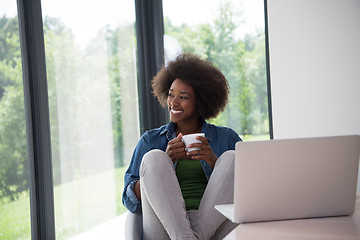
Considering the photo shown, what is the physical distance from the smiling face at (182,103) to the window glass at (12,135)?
831mm

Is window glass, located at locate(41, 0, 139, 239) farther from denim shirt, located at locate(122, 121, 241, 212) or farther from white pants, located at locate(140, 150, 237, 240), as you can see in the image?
white pants, located at locate(140, 150, 237, 240)

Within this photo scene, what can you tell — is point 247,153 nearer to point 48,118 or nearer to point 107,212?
point 48,118

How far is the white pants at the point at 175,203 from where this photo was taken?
1704mm

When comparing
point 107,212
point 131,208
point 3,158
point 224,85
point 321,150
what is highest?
point 224,85

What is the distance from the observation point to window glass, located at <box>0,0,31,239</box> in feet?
7.57

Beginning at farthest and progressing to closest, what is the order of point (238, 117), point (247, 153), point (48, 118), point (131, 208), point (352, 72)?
1. point (238, 117)
2. point (352, 72)
3. point (48, 118)
4. point (131, 208)
5. point (247, 153)

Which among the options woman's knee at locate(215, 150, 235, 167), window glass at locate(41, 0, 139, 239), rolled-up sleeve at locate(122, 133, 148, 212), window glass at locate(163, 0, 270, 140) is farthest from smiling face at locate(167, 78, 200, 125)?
window glass at locate(163, 0, 270, 140)

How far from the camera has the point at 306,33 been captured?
10.3ft

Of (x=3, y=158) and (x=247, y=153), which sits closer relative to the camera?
(x=247, y=153)

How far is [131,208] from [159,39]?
2.05 meters

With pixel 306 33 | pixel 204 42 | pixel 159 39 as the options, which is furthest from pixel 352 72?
pixel 159 39

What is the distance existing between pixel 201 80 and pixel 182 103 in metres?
0.19

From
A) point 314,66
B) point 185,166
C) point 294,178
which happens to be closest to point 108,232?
point 185,166

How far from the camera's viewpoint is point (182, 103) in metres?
2.38
